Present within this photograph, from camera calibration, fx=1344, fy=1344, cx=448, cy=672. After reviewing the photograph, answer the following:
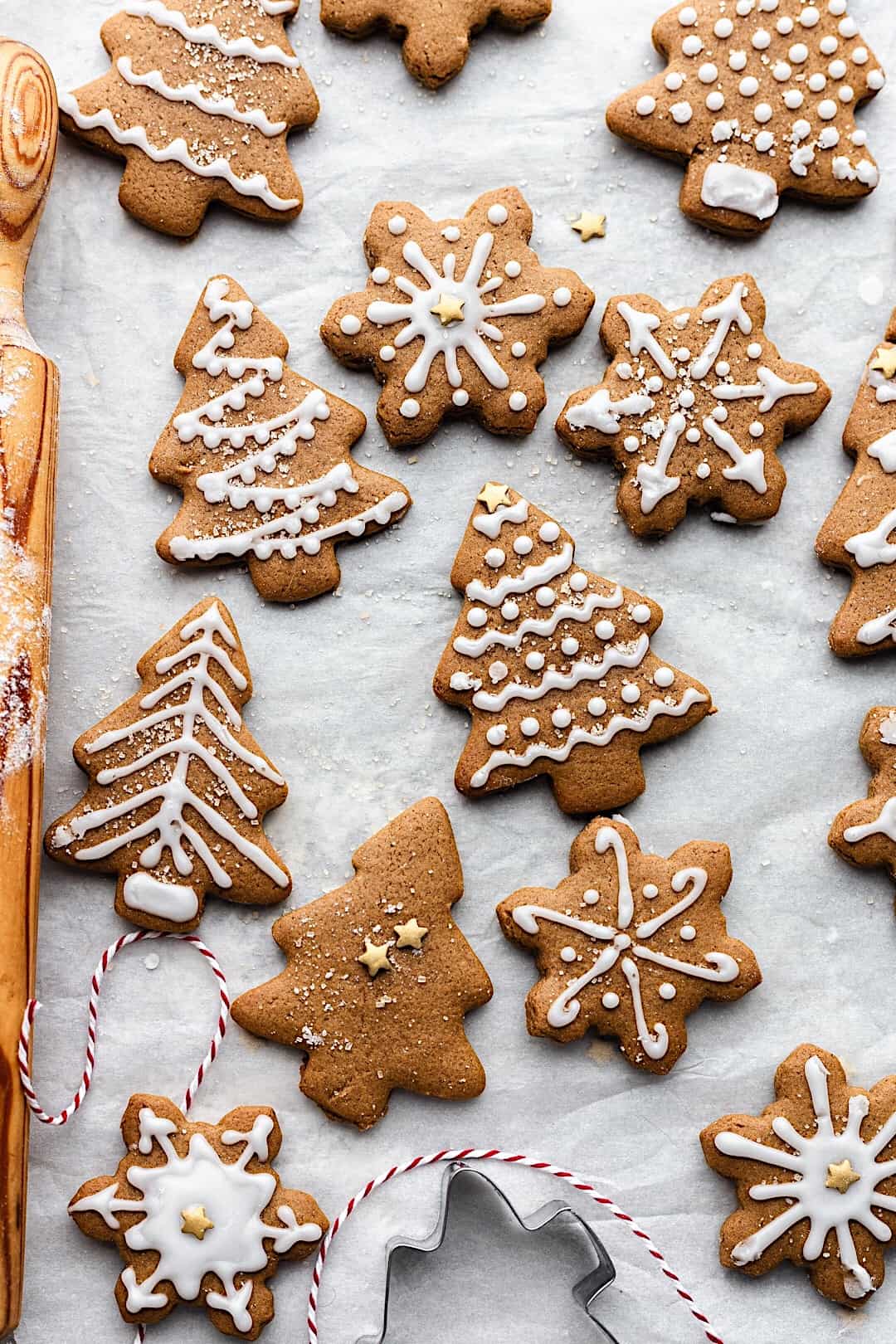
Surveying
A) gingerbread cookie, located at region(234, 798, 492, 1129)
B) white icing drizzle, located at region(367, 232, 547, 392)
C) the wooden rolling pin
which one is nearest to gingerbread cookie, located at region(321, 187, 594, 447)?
white icing drizzle, located at region(367, 232, 547, 392)

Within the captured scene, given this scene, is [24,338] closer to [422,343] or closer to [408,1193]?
[422,343]

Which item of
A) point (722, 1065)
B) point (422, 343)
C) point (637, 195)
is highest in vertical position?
point (637, 195)

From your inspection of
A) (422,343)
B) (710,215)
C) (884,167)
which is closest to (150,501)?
(422,343)

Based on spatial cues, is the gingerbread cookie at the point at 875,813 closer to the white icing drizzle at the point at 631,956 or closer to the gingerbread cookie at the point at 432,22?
the white icing drizzle at the point at 631,956

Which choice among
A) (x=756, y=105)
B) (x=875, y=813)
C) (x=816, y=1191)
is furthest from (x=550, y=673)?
(x=756, y=105)

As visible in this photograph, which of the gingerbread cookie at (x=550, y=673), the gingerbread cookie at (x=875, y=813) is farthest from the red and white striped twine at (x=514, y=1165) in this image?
the gingerbread cookie at (x=875, y=813)

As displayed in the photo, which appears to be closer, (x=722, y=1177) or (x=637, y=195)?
(x=722, y=1177)

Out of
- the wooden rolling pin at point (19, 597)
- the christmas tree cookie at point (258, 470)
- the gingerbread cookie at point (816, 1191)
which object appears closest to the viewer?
the wooden rolling pin at point (19, 597)
